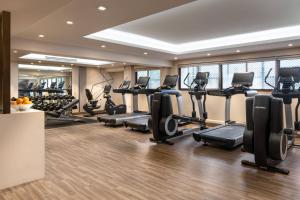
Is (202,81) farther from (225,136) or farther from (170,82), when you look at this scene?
(225,136)

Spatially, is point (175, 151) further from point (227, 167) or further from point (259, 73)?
point (259, 73)

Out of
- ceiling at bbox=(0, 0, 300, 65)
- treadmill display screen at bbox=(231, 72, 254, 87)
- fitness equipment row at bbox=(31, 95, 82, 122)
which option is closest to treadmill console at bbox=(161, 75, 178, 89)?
ceiling at bbox=(0, 0, 300, 65)

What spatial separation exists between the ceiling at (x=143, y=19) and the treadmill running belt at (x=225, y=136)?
8.13ft

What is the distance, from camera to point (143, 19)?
4.78 m

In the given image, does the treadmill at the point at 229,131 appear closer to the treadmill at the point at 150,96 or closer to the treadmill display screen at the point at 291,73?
the treadmill display screen at the point at 291,73

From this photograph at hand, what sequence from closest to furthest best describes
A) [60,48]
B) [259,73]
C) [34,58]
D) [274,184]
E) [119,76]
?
[274,184] → [60,48] → [259,73] → [34,58] → [119,76]

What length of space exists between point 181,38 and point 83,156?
14.0 ft

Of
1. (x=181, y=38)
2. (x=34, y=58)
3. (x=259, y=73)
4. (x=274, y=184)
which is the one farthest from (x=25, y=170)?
(x=259, y=73)

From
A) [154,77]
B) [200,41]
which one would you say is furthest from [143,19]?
[154,77]

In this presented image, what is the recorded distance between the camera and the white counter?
2.87m

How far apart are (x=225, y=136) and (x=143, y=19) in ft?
10.1

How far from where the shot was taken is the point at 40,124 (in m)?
3.16

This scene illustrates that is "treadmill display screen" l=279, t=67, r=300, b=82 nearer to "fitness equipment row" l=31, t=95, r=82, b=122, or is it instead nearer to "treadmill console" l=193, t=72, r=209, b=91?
"treadmill console" l=193, t=72, r=209, b=91

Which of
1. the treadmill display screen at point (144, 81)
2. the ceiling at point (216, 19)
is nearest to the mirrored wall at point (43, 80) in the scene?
the treadmill display screen at point (144, 81)
